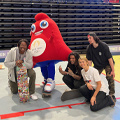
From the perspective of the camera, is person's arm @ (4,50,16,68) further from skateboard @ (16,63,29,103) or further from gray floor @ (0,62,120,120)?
gray floor @ (0,62,120,120)

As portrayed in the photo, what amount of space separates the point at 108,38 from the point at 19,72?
567cm

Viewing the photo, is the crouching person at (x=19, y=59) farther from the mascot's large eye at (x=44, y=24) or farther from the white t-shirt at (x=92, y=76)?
the white t-shirt at (x=92, y=76)

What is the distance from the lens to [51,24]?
209cm

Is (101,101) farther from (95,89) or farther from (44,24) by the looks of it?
(44,24)

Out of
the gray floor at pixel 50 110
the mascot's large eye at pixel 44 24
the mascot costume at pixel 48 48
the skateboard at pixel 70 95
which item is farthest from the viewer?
the mascot's large eye at pixel 44 24

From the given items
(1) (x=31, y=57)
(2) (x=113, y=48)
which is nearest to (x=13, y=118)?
(1) (x=31, y=57)

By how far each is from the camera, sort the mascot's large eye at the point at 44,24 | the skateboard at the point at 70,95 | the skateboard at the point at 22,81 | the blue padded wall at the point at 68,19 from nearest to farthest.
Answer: the skateboard at the point at 22,81 → the skateboard at the point at 70,95 → the mascot's large eye at the point at 44,24 → the blue padded wall at the point at 68,19

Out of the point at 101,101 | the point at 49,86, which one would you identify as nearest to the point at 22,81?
the point at 49,86

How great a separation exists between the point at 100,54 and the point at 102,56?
0.04 m

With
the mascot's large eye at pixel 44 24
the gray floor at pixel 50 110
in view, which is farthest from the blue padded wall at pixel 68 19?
the gray floor at pixel 50 110

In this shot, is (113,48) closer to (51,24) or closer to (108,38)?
(108,38)

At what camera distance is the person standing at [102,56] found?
5.75 ft

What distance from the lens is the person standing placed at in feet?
5.75

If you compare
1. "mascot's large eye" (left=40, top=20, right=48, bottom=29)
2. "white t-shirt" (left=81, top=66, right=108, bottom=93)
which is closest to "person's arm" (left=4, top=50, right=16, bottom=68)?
"mascot's large eye" (left=40, top=20, right=48, bottom=29)
